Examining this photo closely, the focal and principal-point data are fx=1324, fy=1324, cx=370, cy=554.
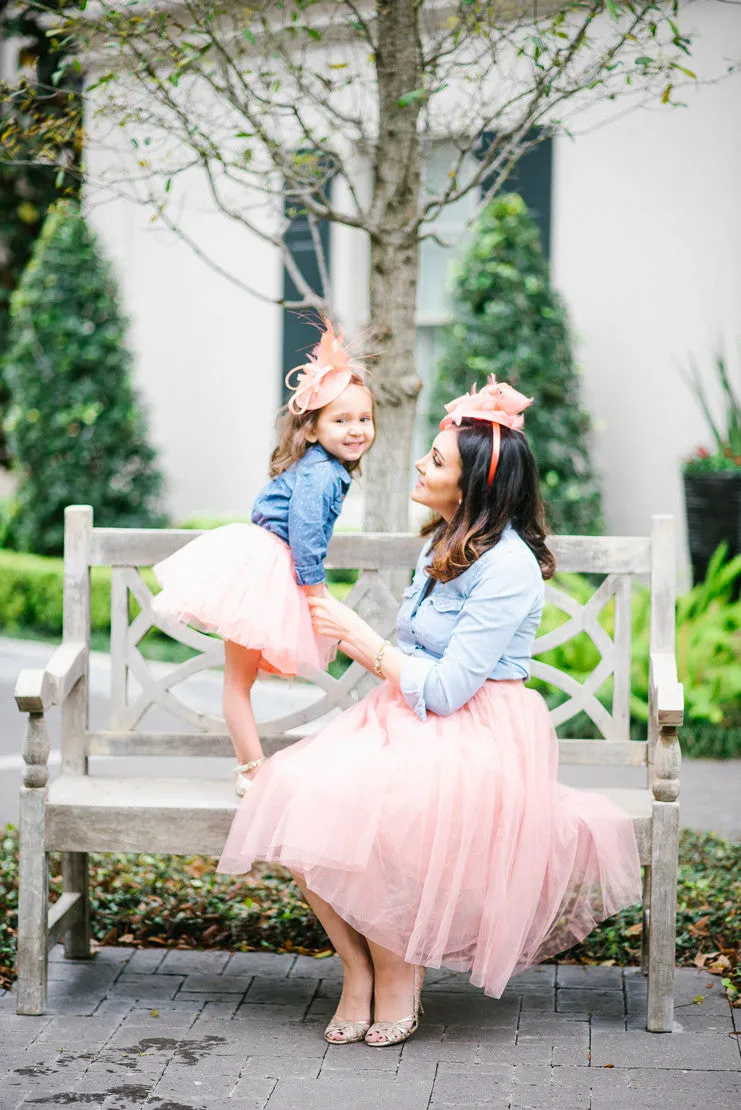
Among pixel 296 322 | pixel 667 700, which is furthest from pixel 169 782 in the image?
pixel 296 322

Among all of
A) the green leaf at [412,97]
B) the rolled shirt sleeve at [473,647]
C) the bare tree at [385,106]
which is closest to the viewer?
the rolled shirt sleeve at [473,647]

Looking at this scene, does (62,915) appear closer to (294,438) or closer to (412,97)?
(294,438)

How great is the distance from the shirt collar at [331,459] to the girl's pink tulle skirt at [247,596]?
25cm

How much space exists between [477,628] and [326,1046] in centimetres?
113

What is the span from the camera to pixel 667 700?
345 cm

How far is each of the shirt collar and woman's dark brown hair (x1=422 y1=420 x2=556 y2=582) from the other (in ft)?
1.12

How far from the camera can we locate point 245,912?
4422 millimetres

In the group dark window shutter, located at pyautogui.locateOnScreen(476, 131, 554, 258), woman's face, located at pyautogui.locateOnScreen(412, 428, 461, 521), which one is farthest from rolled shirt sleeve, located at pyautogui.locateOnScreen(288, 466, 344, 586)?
dark window shutter, located at pyautogui.locateOnScreen(476, 131, 554, 258)

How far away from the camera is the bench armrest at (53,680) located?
3.46 m

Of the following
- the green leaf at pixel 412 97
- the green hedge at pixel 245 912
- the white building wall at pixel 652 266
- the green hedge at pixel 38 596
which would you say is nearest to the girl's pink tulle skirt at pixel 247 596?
the green hedge at pixel 245 912

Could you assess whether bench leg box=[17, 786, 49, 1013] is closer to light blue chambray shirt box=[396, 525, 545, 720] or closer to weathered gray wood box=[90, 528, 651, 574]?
weathered gray wood box=[90, 528, 651, 574]

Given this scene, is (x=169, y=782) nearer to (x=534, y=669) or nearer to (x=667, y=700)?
(x=534, y=669)

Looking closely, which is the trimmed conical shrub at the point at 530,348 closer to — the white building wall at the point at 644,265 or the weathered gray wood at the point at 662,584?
the white building wall at the point at 644,265

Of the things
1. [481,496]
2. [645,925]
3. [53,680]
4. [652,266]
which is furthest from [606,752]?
[652,266]
